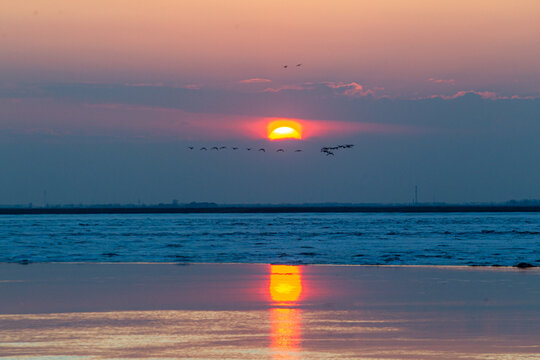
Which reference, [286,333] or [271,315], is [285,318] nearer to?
[271,315]

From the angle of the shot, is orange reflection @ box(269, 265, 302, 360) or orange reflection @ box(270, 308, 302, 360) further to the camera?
orange reflection @ box(269, 265, 302, 360)

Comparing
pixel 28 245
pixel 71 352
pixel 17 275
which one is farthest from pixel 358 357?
pixel 28 245

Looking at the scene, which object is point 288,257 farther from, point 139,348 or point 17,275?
point 139,348

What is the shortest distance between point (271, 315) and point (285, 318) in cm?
50

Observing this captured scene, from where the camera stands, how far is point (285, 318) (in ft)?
53.0

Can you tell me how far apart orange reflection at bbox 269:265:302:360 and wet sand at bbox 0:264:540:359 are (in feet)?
0.09

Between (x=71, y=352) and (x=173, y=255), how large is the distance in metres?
24.8

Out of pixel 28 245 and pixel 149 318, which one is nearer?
pixel 149 318

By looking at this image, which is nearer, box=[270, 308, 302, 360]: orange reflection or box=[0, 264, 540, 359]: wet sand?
box=[270, 308, 302, 360]: orange reflection

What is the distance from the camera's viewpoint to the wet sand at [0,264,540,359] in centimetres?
1280

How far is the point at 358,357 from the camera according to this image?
12.2m

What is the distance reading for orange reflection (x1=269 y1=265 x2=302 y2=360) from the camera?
1278 centimetres

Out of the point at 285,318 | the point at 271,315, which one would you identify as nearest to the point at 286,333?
the point at 285,318

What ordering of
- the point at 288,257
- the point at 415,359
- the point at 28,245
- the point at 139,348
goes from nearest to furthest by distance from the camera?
1. the point at 415,359
2. the point at 139,348
3. the point at 288,257
4. the point at 28,245
